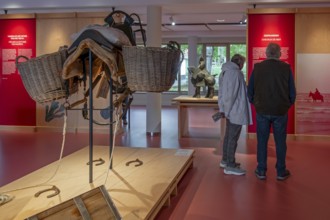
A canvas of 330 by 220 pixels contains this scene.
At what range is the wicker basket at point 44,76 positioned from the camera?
2902 mm

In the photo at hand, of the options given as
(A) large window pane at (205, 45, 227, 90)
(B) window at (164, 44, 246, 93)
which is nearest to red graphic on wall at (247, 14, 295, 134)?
(B) window at (164, 44, 246, 93)

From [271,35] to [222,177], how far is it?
4.01 meters

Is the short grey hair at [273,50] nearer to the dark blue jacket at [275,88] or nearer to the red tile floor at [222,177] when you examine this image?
the dark blue jacket at [275,88]

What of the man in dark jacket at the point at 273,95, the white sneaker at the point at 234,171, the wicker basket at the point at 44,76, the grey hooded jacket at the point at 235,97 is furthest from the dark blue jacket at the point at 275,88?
the wicker basket at the point at 44,76

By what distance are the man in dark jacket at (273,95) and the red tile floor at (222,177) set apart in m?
0.51

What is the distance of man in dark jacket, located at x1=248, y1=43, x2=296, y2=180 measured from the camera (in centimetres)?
460

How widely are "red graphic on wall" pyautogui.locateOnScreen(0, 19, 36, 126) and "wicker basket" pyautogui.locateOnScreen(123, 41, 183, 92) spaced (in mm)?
6659

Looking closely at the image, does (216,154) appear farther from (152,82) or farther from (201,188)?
(152,82)

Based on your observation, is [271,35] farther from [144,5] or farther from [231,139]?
[231,139]

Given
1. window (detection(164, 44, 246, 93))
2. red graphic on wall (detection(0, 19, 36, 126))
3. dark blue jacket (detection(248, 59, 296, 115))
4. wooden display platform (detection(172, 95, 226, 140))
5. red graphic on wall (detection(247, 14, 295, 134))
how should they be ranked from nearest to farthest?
dark blue jacket (detection(248, 59, 296, 115)) < wooden display platform (detection(172, 95, 226, 140)) < red graphic on wall (detection(247, 14, 295, 134)) < red graphic on wall (detection(0, 19, 36, 126)) < window (detection(164, 44, 246, 93))

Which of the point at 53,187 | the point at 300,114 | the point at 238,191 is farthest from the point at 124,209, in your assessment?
the point at 300,114

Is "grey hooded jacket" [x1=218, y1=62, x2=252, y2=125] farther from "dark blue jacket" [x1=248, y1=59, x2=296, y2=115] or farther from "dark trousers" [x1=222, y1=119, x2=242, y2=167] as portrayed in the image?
"dark blue jacket" [x1=248, y1=59, x2=296, y2=115]

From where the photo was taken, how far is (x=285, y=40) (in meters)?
7.89

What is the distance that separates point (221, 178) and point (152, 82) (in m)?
2.53
